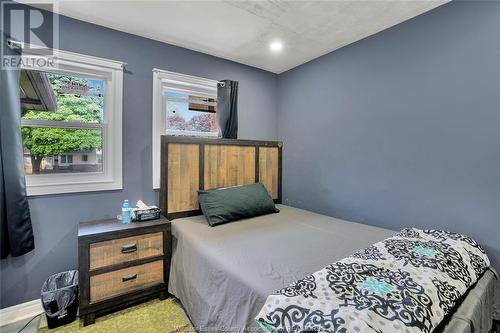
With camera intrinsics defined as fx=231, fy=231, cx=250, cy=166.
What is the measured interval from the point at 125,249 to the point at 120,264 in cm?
12

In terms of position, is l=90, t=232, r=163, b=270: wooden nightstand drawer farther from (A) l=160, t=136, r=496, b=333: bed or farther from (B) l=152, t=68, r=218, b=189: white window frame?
(B) l=152, t=68, r=218, b=189: white window frame

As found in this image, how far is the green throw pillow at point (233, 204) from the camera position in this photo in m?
2.24


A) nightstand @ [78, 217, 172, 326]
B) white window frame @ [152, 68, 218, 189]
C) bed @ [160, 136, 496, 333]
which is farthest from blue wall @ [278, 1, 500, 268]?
nightstand @ [78, 217, 172, 326]

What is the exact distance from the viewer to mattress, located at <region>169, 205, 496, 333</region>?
3.81 feet

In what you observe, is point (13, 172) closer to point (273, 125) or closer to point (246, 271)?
point (246, 271)

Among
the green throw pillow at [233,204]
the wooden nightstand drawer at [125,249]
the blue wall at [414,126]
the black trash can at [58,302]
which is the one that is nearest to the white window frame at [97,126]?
the wooden nightstand drawer at [125,249]

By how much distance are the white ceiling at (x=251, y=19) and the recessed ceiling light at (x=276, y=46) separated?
6 centimetres

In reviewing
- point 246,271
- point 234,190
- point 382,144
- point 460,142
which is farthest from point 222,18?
point 460,142

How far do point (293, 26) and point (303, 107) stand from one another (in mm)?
1072

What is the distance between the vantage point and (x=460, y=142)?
179 cm

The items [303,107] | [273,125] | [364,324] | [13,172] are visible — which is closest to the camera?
[364,324]

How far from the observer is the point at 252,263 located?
1.40 meters

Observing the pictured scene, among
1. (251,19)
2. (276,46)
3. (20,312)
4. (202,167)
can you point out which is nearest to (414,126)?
(276,46)

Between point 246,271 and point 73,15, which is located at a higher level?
point 73,15
